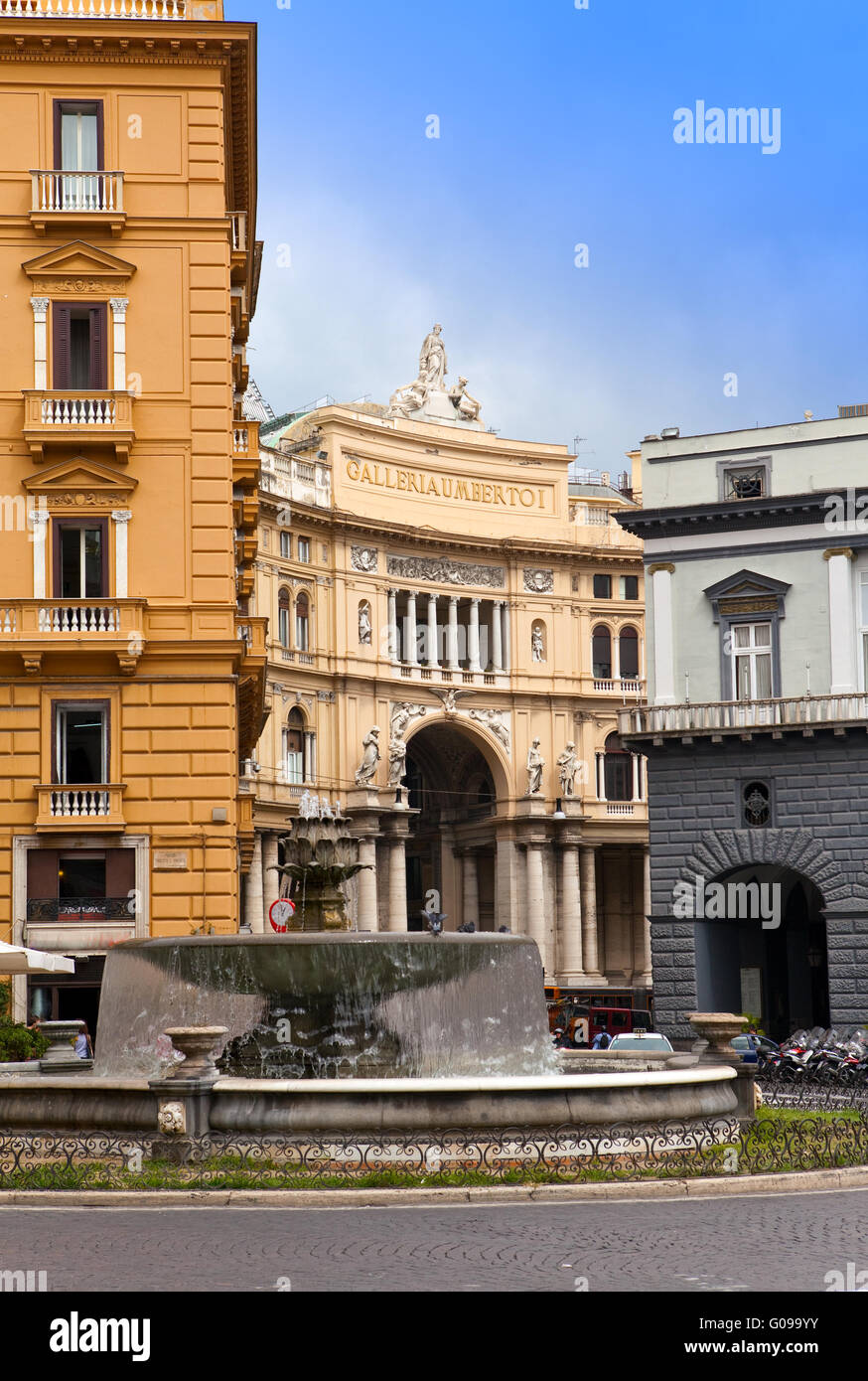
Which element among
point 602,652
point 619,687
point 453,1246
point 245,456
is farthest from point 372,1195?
point 602,652

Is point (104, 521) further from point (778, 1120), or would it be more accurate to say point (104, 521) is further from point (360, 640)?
point (360, 640)

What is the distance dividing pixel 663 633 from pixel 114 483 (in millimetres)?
16864

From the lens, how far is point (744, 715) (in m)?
43.1

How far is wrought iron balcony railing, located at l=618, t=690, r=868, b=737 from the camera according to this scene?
4188 cm

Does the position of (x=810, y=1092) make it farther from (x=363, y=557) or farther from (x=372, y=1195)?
(x=363, y=557)

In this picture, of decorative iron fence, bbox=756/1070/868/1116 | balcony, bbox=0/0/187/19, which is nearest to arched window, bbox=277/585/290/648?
balcony, bbox=0/0/187/19

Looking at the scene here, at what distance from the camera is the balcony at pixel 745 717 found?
41844 millimetres

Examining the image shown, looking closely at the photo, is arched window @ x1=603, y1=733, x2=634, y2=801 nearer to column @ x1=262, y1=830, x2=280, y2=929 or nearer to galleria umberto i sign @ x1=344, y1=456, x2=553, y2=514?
galleria umberto i sign @ x1=344, y1=456, x2=553, y2=514

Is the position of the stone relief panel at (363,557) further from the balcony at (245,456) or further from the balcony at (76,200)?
the balcony at (76,200)

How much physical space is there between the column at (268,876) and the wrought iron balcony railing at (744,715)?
2251 cm

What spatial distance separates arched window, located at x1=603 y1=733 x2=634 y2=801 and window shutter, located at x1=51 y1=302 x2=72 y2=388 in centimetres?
4740

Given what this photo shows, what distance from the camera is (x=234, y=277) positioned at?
124 feet
